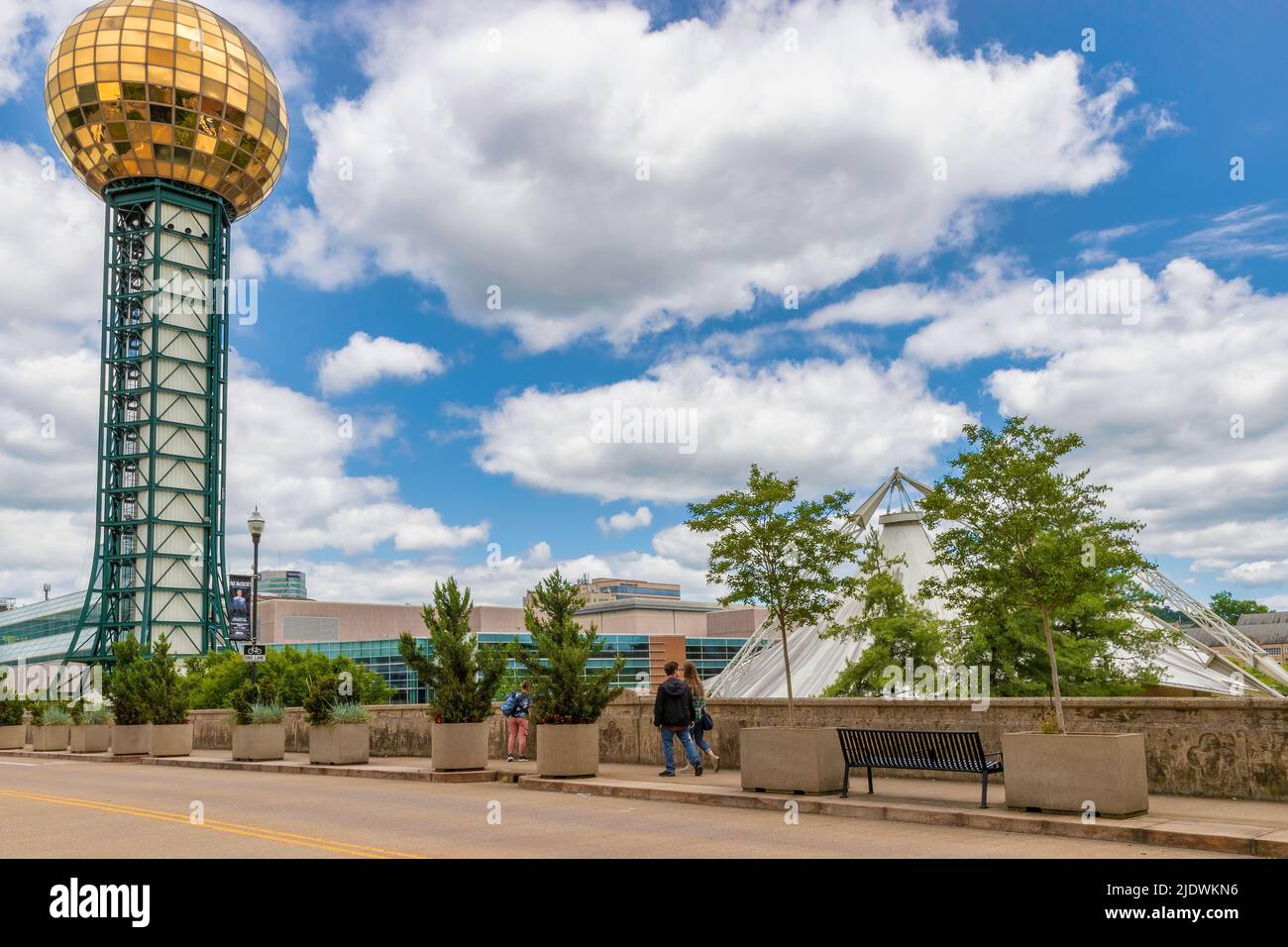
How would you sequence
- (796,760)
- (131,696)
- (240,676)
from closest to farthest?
(796,760) < (131,696) < (240,676)

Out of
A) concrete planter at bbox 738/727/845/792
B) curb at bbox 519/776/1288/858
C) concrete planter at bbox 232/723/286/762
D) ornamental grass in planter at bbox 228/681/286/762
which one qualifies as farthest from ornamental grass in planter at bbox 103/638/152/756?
concrete planter at bbox 738/727/845/792

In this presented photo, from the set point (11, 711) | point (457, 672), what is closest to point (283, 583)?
point (11, 711)

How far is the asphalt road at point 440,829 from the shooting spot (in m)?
10.4

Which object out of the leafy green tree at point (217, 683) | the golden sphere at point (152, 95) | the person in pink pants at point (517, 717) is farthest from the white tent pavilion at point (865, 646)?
the golden sphere at point (152, 95)

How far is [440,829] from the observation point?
12188 mm

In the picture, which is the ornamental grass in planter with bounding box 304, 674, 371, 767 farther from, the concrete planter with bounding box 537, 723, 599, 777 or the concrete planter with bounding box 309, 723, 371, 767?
the concrete planter with bounding box 537, 723, 599, 777

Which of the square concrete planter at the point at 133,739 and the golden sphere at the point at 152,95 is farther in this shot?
the golden sphere at the point at 152,95

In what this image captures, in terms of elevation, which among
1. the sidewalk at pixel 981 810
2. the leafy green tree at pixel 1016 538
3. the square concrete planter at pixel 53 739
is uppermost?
the leafy green tree at pixel 1016 538

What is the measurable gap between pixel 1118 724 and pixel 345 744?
1426 centimetres

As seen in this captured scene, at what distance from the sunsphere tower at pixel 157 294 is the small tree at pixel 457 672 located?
53709 mm

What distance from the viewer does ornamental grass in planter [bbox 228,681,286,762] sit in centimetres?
2480

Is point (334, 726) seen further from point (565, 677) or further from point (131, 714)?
point (131, 714)

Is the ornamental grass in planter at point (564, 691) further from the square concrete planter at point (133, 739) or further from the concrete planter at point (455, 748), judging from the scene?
the square concrete planter at point (133, 739)
